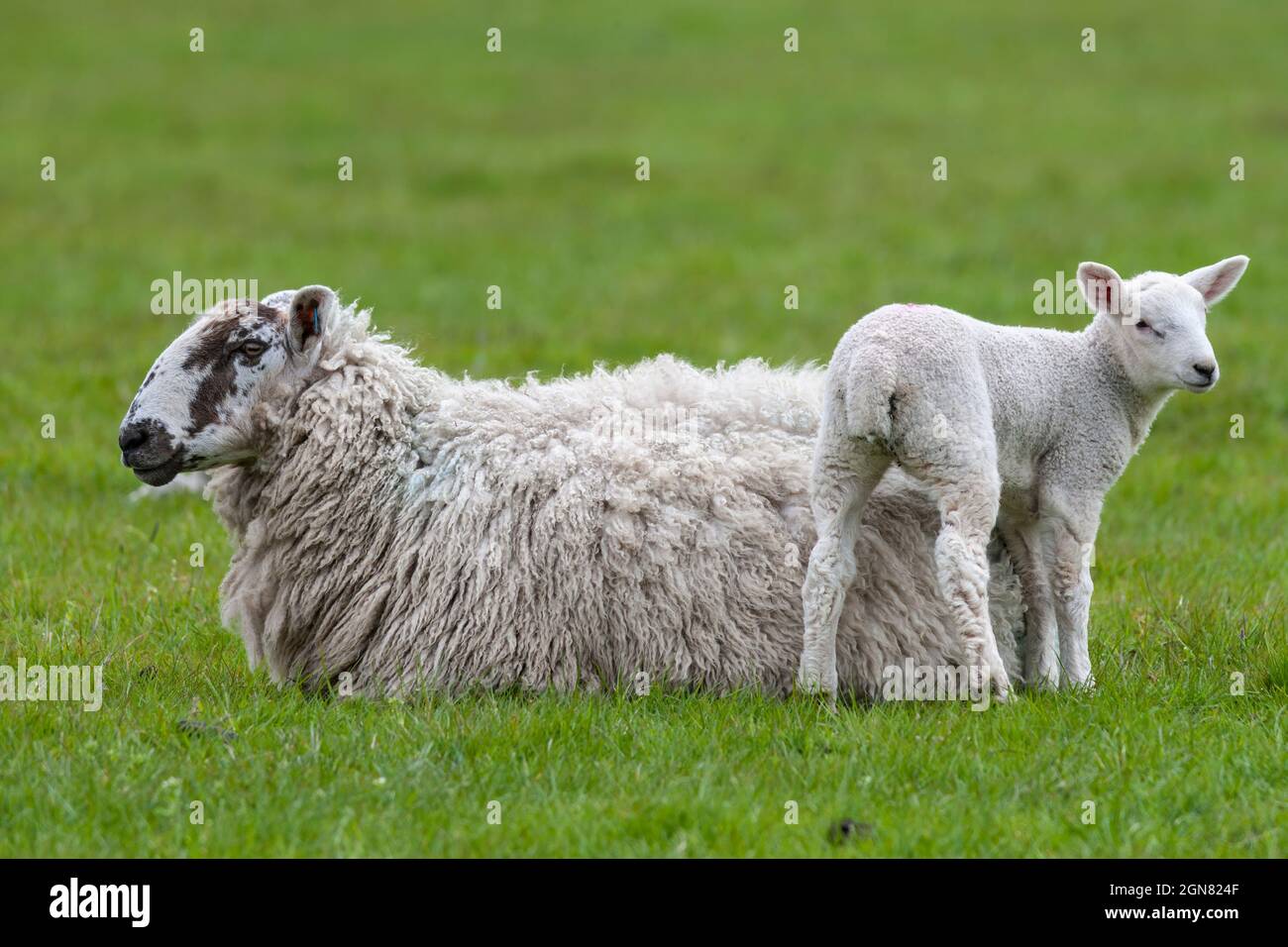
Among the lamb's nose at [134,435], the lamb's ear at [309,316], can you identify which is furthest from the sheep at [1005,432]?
the lamb's nose at [134,435]

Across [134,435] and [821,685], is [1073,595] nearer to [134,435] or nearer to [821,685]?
[821,685]

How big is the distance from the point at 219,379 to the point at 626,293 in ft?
30.7

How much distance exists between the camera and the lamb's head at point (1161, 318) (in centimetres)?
559

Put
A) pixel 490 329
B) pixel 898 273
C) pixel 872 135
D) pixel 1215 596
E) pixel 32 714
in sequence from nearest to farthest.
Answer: pixel 32 714 < pixel 1215 596 < pixel 490 329 < pixel 898 273 < pixel 872 135

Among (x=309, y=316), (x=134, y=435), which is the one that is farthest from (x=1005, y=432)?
(x=134, y=435)

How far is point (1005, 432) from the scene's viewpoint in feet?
18.7

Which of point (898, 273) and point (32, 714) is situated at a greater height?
point (898, 273)

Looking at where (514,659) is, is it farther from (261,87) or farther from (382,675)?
(261,87)

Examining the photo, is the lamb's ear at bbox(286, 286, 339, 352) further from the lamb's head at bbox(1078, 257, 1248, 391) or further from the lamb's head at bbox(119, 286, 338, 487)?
the lamb's head at bbox(1078, 257, 1248, 391)

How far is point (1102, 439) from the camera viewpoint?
19.0ft

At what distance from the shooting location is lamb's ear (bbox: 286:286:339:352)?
6.14 meters

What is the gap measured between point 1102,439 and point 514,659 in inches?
88.2

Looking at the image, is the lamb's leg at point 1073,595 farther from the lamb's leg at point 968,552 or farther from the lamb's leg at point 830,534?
the lamb's leg at point 830,534

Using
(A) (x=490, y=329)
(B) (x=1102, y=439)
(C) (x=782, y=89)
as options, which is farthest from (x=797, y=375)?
(C) (x=782, y=89)
